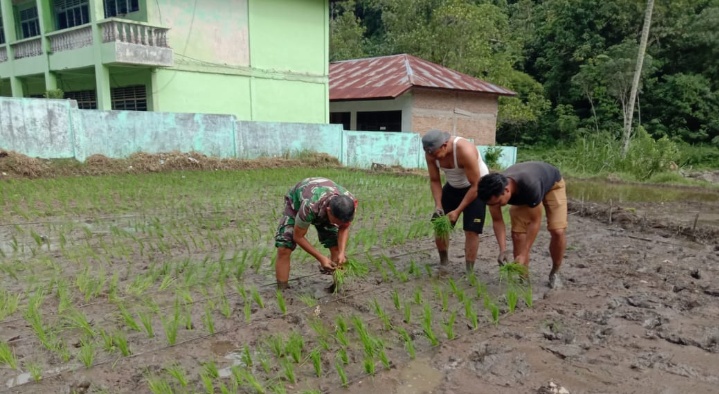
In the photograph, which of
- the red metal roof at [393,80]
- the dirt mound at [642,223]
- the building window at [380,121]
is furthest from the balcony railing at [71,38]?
the dirt mound at [642,223]

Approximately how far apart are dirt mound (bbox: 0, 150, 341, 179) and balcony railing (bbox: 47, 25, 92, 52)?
4122 millimetres

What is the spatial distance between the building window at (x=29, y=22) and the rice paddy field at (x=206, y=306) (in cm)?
1397

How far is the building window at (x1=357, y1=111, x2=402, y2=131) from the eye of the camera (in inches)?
772

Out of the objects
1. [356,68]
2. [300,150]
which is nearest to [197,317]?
[300,150]

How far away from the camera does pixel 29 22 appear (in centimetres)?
1727

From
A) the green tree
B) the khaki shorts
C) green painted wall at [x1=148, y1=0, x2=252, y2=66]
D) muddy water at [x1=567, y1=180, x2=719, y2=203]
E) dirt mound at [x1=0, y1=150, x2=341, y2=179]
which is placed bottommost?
muddy water at [x1=567, y1=180, x2=719, y2=203]

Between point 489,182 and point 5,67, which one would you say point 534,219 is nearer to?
point 489,182

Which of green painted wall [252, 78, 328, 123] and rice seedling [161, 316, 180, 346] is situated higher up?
green painted wall [252, 78, 328, 123]

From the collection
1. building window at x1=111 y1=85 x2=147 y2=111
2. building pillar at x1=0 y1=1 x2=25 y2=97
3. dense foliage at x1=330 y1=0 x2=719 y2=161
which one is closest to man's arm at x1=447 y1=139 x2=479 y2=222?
building window at x1=111 y1=85 x2=147 y2=111

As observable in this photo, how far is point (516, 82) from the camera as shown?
26.9 meters

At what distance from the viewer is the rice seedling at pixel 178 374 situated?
8.46 ft

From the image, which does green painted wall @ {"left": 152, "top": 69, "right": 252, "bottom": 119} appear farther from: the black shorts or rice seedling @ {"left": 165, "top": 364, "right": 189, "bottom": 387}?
rice seedling @ {"left": 165, "top": 364, "right": 189, "bottom": 387}

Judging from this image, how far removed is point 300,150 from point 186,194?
21.8ft

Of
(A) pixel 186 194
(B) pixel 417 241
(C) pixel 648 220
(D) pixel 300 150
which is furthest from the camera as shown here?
(D) pixel 300 150
